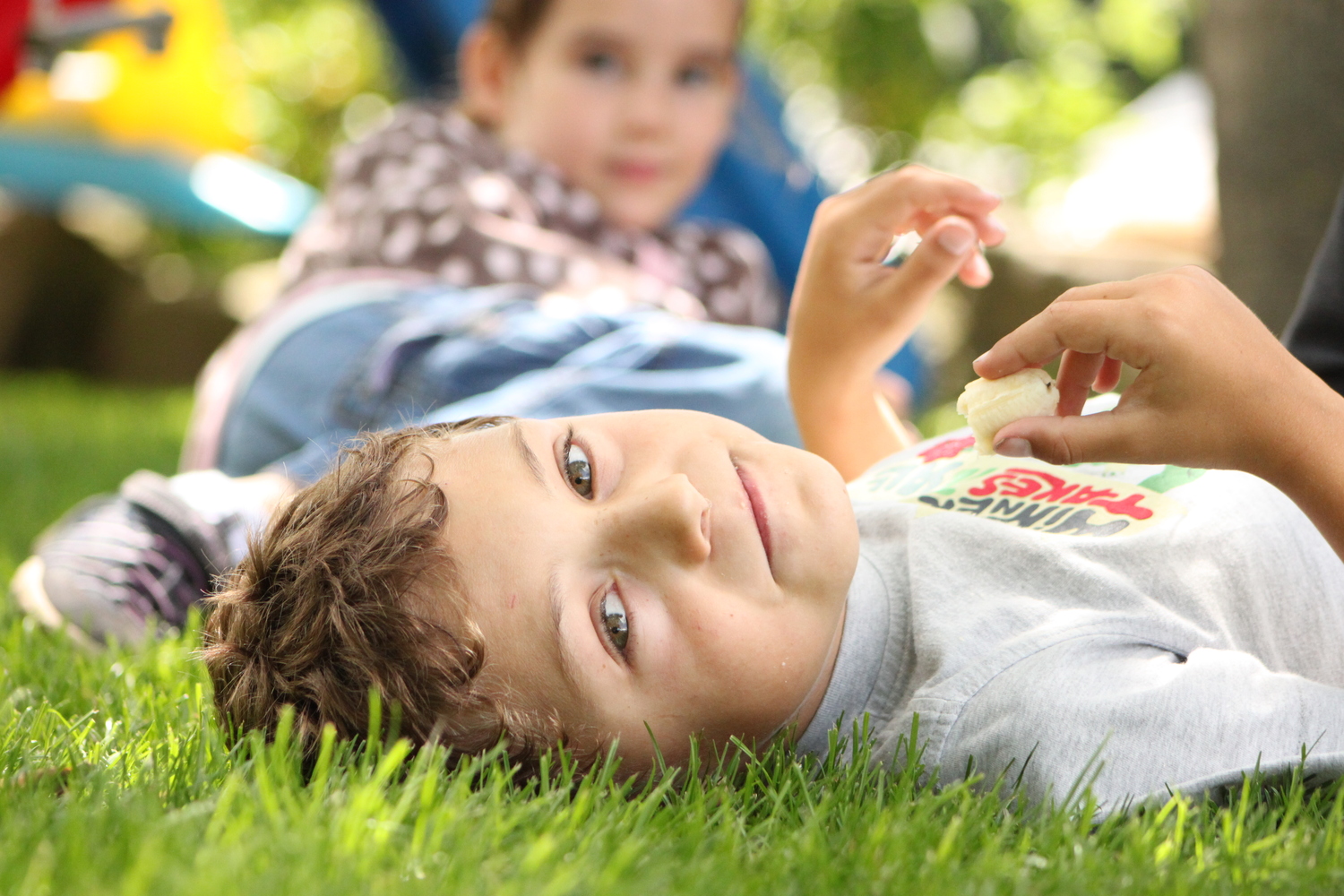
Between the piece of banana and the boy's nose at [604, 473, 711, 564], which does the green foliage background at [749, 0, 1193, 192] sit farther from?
the boy's nose at [604, 473, 711, 564]

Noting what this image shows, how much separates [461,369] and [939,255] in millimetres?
1076

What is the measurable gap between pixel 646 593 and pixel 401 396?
51.2 inches

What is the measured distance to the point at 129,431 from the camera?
392cm

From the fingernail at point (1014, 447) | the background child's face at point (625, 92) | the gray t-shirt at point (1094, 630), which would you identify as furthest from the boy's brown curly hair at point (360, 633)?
the background child's face at point (625, 92)

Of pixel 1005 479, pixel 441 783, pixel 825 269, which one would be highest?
pixel 825 269

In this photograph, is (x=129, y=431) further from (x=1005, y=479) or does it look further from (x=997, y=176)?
(x=997, y=176)

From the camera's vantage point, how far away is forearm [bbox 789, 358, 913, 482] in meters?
1.77

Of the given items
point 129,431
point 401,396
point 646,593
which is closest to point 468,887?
point 646,593

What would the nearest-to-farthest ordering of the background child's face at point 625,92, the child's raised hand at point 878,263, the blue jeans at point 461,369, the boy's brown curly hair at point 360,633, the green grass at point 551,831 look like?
the green grass at point 551,831
the boy's brown curly hair at point 360,633
the child's raised hand at point 878,263
the blue jeans at point 461,369
the background child's face at point 625,92

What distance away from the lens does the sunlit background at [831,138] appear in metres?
3.00

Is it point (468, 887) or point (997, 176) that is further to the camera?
point (997, 176)

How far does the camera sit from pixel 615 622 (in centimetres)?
120

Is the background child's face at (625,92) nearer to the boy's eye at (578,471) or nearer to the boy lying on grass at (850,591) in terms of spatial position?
the boy lying on grass at (850,591)

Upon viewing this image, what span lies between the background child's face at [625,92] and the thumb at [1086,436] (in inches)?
88.8
